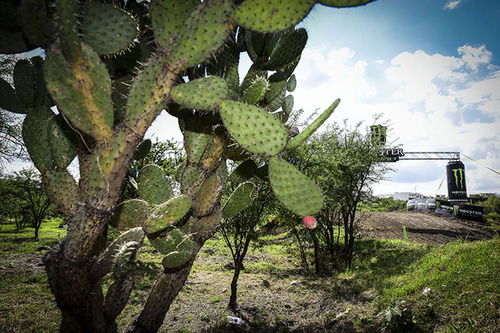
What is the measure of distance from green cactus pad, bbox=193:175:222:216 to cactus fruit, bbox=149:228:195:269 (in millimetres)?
234

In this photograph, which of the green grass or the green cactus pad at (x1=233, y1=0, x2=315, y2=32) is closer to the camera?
the green cactus pad at (x1=233, y1=0, x2=315, y2=32)

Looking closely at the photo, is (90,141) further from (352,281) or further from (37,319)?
(352,281)

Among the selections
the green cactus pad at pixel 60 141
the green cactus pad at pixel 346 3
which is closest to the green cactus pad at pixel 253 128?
the green cactus pad at pixel 346 3

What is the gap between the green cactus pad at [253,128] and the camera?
5.20 ft

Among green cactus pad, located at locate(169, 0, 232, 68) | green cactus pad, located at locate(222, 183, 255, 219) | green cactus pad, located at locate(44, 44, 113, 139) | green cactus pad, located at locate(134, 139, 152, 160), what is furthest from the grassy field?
green cactus pad, located at locate(44, 44, 113, 139)

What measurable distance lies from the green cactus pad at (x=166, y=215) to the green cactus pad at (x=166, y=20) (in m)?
0.98

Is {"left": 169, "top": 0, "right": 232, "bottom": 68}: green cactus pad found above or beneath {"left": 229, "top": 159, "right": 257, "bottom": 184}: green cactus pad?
above

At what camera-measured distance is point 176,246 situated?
73.9 inches

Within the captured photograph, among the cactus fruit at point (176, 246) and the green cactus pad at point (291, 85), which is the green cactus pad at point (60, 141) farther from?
the green cactus pad at point (291, 85)

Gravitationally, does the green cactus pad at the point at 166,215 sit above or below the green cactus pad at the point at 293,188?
below

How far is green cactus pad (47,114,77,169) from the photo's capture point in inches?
61.0

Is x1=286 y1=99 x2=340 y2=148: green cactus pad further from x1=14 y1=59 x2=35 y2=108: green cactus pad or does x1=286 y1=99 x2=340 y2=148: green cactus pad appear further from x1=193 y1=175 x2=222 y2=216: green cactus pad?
x1=14 y1=59 x2=35 y2=108: green cactus pad

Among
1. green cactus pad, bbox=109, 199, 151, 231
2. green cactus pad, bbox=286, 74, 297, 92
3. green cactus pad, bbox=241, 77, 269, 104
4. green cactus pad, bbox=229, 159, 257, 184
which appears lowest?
green cactus pad, bbox=109, 199, 151, 231

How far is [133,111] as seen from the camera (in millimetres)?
1377
